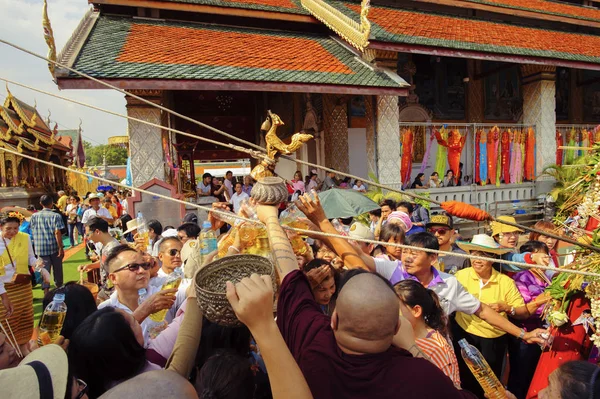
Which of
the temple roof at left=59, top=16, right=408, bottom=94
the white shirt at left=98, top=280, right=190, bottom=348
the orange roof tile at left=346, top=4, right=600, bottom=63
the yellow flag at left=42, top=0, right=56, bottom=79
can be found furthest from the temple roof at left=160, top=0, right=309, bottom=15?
the white shirt at left=98, top=280, right=190, bottom=348

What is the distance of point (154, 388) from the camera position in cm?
95

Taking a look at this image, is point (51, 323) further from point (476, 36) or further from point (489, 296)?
point (476, 36)

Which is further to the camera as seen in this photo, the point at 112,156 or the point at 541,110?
the point at 112,156

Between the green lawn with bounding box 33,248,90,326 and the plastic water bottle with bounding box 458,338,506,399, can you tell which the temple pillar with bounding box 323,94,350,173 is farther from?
the plastic water bottle with bounding box 458,338,506,399

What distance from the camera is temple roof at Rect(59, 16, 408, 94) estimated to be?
6.89m

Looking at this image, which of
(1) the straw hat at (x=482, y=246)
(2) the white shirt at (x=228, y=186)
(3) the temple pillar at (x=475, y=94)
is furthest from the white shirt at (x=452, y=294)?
(3) the temple pillar at (x=475, y=94)

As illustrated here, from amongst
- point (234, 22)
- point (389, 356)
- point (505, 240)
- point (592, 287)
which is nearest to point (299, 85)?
point (234, 22)

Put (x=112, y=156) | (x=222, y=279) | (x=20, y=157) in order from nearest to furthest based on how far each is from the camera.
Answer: (x=222, y=279) < (x=20, y=157) < (x=112, y=156)

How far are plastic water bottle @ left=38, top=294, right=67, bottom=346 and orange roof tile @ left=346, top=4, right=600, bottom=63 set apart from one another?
8.39 meters

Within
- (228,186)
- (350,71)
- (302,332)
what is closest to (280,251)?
(302,332)

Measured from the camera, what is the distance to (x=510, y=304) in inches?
124

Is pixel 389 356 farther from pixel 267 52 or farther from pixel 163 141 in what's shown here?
pixel 267 52

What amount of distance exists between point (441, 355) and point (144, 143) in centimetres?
695

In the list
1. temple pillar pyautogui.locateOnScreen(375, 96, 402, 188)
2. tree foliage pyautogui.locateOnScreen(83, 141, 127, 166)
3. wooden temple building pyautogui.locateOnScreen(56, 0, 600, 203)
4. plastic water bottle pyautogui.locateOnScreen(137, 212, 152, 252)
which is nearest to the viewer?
plastic water bottle pyautogui.locateOnScreen(137, 212, 152, 252)
